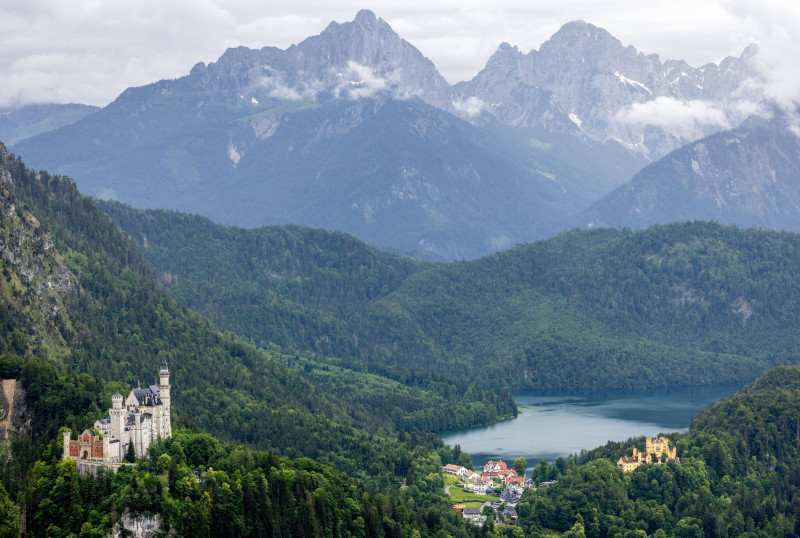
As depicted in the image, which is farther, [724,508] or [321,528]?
[724,508]

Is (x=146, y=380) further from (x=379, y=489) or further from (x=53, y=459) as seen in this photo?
(x=53, y=459)

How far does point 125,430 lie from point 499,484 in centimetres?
6259

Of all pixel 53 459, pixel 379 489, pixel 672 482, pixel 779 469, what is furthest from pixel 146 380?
pixel 779 469

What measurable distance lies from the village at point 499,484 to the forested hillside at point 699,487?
78.6 inches

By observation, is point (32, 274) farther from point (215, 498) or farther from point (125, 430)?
point (215, 498)

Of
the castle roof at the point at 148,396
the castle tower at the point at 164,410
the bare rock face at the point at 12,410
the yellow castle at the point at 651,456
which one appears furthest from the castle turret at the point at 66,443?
the yellow castle at the point at 651,456

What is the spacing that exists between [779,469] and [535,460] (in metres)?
34.7

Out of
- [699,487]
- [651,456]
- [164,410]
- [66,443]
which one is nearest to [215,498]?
[164,410]

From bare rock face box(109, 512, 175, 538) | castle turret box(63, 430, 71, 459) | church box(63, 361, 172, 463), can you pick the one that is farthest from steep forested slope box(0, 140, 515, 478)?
bare rock face box(109, 512, 175, 538)

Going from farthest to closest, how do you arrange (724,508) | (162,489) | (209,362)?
1. (209,362)
2. (724,508)
3. (162,489)

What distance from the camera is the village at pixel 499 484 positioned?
148000mm

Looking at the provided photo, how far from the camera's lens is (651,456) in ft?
519

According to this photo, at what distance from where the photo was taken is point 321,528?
11806cm

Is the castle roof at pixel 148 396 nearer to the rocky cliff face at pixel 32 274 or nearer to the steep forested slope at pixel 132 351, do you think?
the steep forested slope at pixel 132 351
